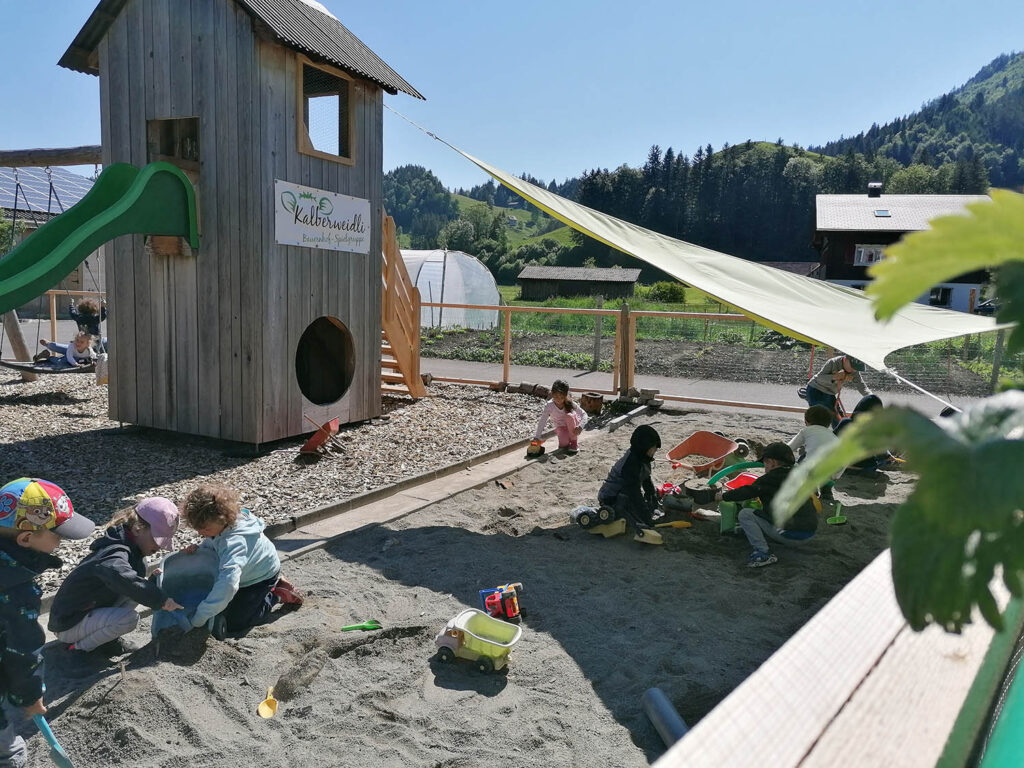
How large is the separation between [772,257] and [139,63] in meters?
98.0

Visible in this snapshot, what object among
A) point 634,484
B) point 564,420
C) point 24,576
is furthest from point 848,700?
point 564,420

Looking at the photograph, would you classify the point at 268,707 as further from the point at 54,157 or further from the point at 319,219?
the point at 54,157

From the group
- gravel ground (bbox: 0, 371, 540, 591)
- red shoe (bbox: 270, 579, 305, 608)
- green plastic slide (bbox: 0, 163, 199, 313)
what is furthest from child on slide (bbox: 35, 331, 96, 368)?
red shoe (bbox: 270, 579, 305, 608)

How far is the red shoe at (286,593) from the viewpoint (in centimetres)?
434

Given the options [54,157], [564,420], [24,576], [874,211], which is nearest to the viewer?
[24,576]

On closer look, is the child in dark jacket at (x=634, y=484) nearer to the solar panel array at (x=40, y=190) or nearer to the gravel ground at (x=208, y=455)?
the gravel ground at (x=208, y=455)

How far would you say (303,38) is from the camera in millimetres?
7508

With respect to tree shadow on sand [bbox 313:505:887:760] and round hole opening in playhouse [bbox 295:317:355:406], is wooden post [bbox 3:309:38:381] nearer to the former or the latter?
round hole opening in playhouse [bbox 295:317:355:406]

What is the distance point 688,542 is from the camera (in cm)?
569

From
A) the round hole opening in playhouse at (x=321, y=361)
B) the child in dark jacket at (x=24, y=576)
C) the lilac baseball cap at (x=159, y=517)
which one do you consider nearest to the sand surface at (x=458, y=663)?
the child in dark jacket at (x=24, y=576)

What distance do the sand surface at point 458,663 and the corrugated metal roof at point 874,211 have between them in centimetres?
4154

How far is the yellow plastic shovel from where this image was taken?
10.8 feet

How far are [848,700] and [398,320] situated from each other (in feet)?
31.7

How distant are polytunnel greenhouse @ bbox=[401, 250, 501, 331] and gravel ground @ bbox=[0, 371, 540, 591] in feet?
52.0
